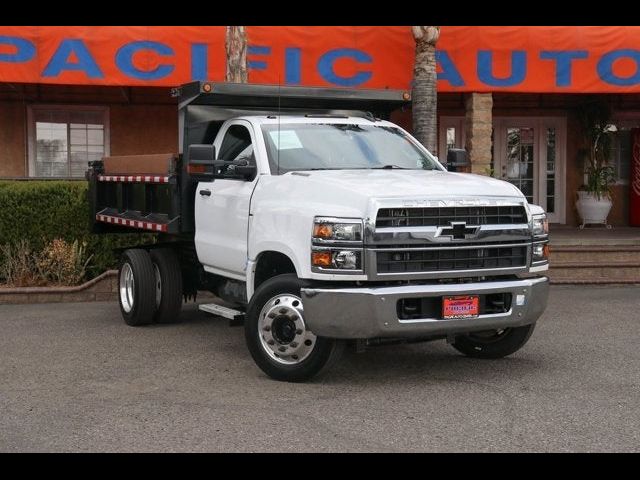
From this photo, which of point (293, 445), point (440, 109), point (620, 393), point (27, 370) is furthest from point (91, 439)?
point (440, 109)

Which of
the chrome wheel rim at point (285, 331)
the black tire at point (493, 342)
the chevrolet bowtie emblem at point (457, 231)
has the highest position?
the chevrolet bowtie emblem at point (457, 231)

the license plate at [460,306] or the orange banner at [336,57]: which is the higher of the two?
the orange banner at [336,57]

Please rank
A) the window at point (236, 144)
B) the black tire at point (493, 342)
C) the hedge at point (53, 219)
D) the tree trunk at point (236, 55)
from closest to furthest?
the black tire at point (493, 342) < the window at point (236, 144) < the hedge at point (53, 219) < the tree trunk at point (236, 55)

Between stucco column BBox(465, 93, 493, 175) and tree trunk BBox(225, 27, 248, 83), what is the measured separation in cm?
402

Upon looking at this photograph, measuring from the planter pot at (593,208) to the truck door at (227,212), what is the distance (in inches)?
438

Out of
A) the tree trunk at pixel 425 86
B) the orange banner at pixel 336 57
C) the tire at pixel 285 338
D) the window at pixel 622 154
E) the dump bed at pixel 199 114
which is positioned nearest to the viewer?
the tire at pixel 285 338

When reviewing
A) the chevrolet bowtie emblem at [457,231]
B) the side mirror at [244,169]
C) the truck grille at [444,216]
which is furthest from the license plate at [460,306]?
the side mirror at [244,169]

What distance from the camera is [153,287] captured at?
973cm

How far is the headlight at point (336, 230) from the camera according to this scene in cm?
655

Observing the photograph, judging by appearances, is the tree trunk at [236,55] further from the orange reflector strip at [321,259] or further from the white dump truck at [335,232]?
the orange reflector strip at [321,259]

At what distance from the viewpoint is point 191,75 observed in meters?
14.6

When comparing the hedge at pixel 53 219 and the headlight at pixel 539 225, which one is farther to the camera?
the hedge at pixel 53 219

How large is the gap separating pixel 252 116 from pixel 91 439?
405cm

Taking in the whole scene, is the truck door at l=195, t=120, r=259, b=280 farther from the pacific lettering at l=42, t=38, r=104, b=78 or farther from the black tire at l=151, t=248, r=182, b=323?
the pacific lettering at l=42, t=38, r=104, b=78
